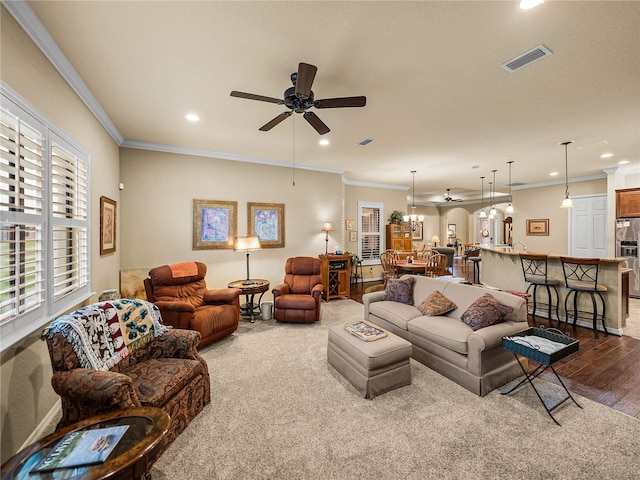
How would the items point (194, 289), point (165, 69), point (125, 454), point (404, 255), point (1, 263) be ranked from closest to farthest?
point (125, 454)
point (1, 263)
point (165, 69)
point (194, 289)
point (404, 255)

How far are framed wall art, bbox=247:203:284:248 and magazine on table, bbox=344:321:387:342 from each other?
3070 millimetres

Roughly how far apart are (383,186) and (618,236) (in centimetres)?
543

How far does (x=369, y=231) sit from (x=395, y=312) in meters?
4.91

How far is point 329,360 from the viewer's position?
306 cm

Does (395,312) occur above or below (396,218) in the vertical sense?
below

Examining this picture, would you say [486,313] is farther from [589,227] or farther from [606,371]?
[589,227]

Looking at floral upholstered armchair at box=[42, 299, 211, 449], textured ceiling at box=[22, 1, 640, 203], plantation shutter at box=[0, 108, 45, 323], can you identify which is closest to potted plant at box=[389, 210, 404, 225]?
textured ceiling at box=[22, 1, 640, 203]

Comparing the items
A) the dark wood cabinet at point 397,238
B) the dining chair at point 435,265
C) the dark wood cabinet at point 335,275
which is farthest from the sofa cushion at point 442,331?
the dark wood cabinet at point 397,238

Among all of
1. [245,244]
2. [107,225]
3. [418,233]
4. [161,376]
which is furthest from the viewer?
[418,233]

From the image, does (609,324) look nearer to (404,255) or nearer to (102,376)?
(404,255)

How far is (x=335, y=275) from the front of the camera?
6.02m

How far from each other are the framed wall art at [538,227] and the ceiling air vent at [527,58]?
713cm

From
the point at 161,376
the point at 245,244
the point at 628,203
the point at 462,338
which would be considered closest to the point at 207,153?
the point at 245,244

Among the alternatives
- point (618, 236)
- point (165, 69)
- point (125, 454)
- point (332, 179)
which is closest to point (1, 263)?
point (125, 454)
